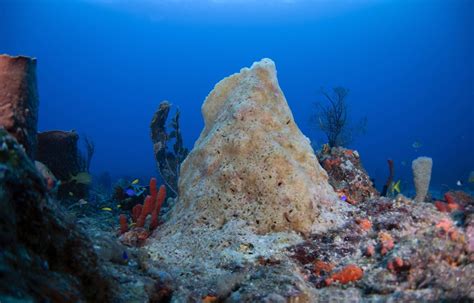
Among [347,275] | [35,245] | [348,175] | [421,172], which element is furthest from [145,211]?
[421,172]

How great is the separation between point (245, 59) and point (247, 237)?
11326 centimetres

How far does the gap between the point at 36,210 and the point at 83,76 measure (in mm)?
127417

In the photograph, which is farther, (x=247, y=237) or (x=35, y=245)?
(x=247, y=237)

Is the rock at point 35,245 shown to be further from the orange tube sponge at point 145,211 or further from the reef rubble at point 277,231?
the orange tube sponge at point 145,211

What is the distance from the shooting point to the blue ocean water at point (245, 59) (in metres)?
71.9

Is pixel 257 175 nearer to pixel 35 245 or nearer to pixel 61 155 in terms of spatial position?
pixel 35 245

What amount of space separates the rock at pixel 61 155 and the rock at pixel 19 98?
374 centimetres

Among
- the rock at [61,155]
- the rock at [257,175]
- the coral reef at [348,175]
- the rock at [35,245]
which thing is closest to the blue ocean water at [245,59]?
the rock at [61,155]

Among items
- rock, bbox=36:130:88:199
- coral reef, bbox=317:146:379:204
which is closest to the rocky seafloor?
coral reef, bbox=317:146:379:204

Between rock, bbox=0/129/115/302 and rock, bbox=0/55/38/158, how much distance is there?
226 cm

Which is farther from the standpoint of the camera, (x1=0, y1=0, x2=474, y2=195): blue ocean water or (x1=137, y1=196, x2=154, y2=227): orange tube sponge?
(x1=0, y1=0, x2=474, y2=195): blue ocean water

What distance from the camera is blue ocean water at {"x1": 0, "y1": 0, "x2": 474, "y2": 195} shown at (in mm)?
71938

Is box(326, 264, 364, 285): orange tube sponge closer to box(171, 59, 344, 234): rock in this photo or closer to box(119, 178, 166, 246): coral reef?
box(171, 59, 344, 234): rock

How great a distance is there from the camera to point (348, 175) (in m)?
6.30
